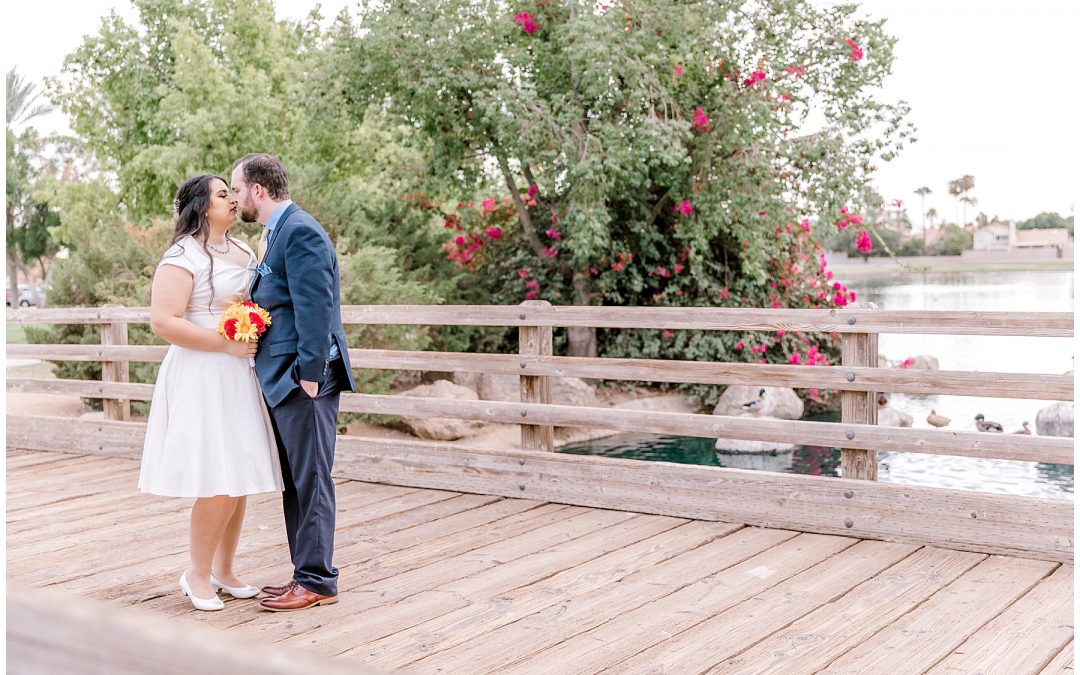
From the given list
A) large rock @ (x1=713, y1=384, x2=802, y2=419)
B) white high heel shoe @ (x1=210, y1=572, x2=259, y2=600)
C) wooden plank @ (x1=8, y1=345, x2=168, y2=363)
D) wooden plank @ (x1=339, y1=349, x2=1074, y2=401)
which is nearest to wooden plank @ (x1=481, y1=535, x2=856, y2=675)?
wooden plank @ (x1=339, y1=349, x2=1074, y2=401)

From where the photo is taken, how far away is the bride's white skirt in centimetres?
418

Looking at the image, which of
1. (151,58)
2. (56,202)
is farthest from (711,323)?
(56,202)

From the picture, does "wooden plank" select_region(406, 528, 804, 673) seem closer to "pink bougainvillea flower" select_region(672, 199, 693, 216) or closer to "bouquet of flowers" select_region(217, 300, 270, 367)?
"bouquet of flowers" select_region(217, 300, 270, 367)

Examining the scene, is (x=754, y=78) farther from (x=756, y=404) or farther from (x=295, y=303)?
(x=295, y=303)

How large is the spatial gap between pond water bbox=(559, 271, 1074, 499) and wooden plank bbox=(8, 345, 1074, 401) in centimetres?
420

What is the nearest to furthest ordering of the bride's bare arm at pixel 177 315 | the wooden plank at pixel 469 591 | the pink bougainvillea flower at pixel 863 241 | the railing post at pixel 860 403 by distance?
the wooden plank at pixel 469 591
the bride's bare arm at pixel 177 315
the railing post at pixel 860 403
the pink bougainvillea flower at pixel 863 241

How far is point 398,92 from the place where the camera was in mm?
12953

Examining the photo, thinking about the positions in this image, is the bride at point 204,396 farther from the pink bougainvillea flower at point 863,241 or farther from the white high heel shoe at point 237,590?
the pink bougainvillea flower at point 863,241

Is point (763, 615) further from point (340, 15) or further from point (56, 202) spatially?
point (56, 202)

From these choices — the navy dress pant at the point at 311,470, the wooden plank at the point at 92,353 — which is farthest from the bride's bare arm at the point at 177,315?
the wooden plank at the point at 92,353

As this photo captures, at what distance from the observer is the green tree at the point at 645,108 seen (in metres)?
11.8

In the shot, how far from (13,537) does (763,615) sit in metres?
3.95

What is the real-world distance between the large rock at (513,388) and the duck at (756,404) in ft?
6.34

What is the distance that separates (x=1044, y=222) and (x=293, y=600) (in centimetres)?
1120
